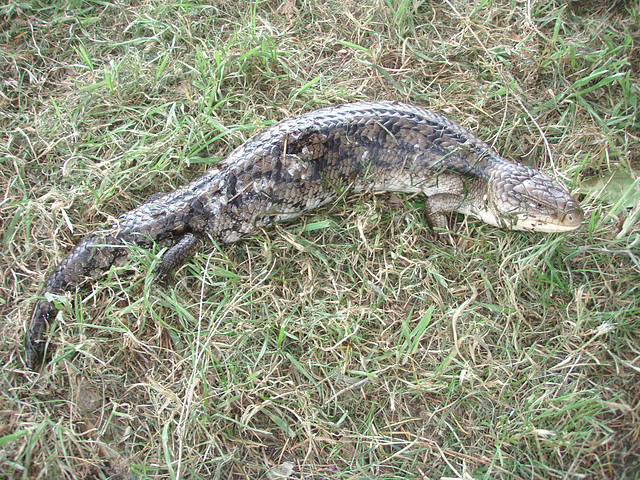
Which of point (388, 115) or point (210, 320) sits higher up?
point (388, 115)

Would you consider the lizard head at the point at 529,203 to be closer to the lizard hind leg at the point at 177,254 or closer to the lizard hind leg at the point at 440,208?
the lizard hind leg at the point at 440,208

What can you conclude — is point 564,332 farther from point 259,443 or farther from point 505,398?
point 259,443

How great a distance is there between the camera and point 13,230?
3.28m

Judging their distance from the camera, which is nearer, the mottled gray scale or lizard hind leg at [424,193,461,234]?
the mottled gray scale

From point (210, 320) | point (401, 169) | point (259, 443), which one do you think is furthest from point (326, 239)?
point (259, 443)

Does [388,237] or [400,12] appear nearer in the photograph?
[388,237]

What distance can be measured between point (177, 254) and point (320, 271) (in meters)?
1.07

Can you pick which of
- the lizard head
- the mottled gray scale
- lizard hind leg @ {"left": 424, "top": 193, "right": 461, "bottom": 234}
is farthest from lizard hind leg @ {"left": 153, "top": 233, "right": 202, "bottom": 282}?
the lizard head

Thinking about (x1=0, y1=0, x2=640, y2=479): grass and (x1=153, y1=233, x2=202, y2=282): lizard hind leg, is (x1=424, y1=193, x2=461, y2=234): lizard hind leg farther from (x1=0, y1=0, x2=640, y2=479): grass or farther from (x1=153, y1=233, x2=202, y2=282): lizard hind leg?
(x1=153, y1=233, x2=202, y2=282): lizard hind leg

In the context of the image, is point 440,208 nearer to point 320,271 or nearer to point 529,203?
point 529,203

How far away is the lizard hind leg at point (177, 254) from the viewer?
10.3ft

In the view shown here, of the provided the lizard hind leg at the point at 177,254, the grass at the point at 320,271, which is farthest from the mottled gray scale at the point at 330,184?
the grass at the point at 320,271

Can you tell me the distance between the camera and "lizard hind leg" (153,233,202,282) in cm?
313

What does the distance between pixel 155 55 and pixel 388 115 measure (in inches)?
89.9
